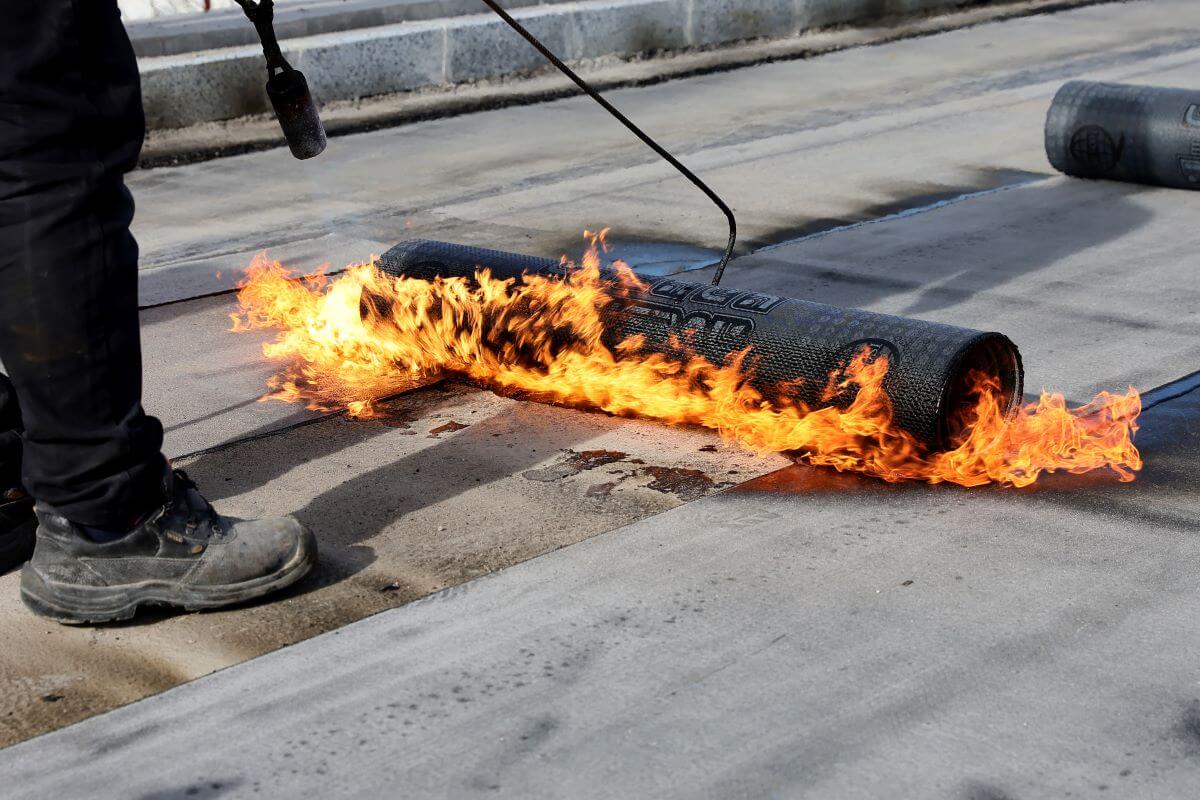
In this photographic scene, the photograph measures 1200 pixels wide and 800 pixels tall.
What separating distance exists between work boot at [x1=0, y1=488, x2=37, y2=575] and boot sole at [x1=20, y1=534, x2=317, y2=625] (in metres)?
0.24

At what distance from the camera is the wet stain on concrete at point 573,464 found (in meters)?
3.51

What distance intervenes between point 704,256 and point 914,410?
229 centimetres

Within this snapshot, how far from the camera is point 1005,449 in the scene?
137 inches

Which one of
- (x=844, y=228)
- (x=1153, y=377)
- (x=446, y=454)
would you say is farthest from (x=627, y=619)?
(x=844, y=228)

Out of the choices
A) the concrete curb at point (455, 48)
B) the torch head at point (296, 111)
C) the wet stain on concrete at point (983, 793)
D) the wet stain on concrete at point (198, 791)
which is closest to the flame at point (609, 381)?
the torch head at point (296, 111)

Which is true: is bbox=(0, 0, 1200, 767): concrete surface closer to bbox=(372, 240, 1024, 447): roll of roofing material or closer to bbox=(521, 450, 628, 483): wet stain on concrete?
bbox=(521, 450, 628, 483): wet stain on concrete

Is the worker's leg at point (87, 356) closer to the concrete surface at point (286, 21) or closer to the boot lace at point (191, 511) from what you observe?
the boot lace at point (191, 511)

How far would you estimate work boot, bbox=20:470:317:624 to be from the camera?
2811 millimetres

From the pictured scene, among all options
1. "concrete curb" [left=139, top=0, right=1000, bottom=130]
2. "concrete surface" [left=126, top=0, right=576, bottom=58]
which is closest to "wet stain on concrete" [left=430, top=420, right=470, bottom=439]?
"concrete curb" [left=139, top=0, right=1000, bottom=130]

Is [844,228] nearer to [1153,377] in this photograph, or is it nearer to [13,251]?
[1153,377]

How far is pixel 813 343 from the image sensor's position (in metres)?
3.59

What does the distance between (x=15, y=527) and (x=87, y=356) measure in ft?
2.01

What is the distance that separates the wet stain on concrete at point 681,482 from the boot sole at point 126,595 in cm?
90

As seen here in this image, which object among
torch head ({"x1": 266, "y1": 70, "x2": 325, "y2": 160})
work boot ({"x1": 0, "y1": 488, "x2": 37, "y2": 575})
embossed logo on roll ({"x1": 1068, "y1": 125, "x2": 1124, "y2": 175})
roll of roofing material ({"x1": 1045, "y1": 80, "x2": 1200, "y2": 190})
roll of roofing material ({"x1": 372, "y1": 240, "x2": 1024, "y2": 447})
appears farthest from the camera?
embossed logo on roll ({"x1": 1068, "y1": 125, "x2": 1124, "y2": 175})
